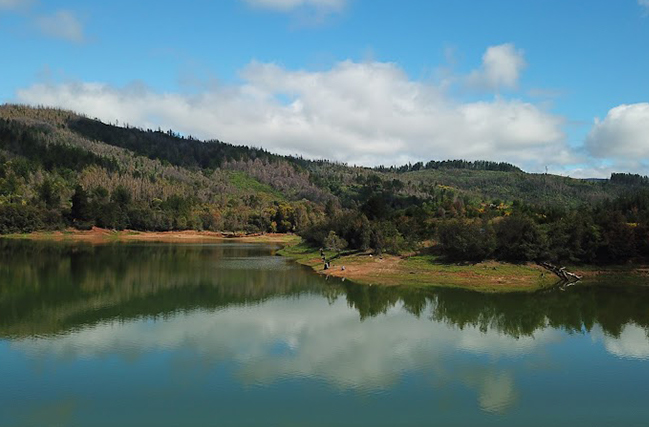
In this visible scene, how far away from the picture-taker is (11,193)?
13238 centimetres

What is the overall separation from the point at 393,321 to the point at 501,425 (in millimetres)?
16282

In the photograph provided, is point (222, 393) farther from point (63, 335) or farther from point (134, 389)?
point (63, 335)

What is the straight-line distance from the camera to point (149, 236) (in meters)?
127

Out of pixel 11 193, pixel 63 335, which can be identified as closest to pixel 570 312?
pixel 63 335

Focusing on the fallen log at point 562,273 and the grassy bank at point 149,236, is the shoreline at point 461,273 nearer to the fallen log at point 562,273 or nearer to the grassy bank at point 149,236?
the fallen log at point 562,273

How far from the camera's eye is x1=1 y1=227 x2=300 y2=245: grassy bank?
358 feet

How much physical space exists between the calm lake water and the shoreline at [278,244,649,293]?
5.29m

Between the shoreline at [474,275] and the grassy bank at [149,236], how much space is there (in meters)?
51.9

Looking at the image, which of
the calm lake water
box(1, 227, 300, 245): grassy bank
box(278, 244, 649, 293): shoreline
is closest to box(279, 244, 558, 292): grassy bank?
box(278, 244, 649, 293): shoreline

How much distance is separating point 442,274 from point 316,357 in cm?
3147

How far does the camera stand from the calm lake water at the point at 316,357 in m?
17.5

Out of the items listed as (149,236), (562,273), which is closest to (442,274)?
(562,273)

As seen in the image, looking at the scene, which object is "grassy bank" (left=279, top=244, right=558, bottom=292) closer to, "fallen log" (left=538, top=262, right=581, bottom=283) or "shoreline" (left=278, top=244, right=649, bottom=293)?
"shoreline" (left=278, top=244, right=649, bottom=293)

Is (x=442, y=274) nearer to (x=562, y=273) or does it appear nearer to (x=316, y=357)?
(x=562, y=273)
